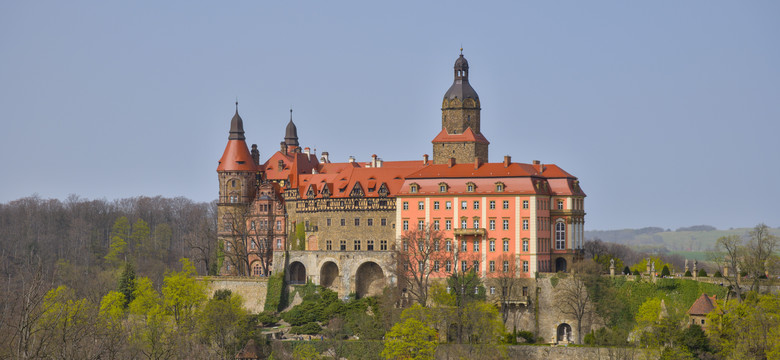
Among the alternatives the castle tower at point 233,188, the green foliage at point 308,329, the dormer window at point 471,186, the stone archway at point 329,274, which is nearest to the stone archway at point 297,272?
the stone archway at point 329,274

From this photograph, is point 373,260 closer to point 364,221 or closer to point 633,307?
point 364,221

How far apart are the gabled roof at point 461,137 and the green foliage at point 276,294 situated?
17.1 metres

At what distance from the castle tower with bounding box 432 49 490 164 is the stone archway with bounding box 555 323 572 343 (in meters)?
16.8

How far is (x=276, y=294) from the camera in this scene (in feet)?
292

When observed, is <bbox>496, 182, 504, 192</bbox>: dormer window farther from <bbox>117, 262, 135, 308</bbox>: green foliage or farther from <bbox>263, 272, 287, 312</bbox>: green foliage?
<bbox>117, 262, 135, 308</bbox>: green foliage

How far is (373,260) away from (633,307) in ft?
69.8

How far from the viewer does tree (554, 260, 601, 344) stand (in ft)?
256

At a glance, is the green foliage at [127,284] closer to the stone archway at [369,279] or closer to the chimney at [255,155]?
the chimney at [255,155]

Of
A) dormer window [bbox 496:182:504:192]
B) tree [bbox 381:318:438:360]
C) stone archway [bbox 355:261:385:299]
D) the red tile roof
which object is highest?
the red tile roof

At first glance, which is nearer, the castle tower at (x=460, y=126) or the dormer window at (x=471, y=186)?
the dormer window at (x=471, y=186)

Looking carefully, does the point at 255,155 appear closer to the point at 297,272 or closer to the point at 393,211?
the point at 297,272

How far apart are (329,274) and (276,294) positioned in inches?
187

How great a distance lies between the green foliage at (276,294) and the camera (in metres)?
88.7

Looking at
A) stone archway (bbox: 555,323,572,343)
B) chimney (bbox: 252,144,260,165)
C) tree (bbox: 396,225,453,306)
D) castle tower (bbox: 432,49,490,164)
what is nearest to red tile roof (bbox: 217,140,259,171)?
chimney (bbox: 252,144,260,165)
